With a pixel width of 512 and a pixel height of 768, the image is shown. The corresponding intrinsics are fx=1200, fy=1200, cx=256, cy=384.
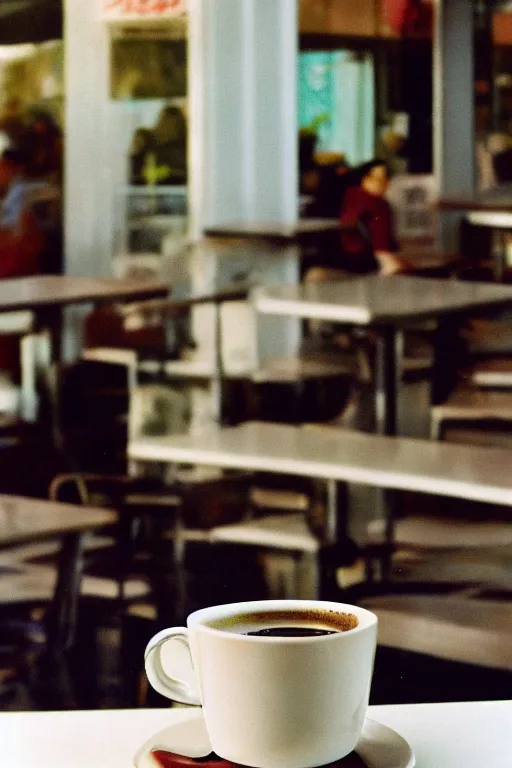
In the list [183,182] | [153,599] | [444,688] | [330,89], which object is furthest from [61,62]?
[444,688]

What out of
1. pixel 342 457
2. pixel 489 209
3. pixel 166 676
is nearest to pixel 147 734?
pixel 166 676

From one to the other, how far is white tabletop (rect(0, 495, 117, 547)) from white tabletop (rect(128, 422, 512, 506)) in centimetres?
12

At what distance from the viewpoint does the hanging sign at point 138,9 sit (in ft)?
5.09

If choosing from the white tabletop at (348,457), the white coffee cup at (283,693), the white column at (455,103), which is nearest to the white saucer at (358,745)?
the white coffee cup at (283,693)

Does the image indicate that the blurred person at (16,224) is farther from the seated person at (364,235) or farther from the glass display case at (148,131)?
the seated person at (364,235)

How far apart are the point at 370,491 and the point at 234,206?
463 millimetres

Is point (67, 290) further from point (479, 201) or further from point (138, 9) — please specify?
point (479, 201)

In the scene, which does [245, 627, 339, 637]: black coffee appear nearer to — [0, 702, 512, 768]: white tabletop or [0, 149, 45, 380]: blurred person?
[0, 702, 512, 768]: white tabletop

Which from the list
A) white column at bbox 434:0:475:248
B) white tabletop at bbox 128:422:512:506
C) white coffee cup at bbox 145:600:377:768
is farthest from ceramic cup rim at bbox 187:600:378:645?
white column at bbox 434:0:475:248

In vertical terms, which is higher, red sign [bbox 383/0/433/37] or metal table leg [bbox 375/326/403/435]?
red sign [bbox 383/0/433/37]

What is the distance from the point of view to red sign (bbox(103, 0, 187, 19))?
1.55 m

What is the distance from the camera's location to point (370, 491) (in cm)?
177

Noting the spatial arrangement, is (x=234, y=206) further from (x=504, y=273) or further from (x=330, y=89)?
(x=504, y=273)

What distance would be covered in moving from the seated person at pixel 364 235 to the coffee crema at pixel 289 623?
3.70ft
